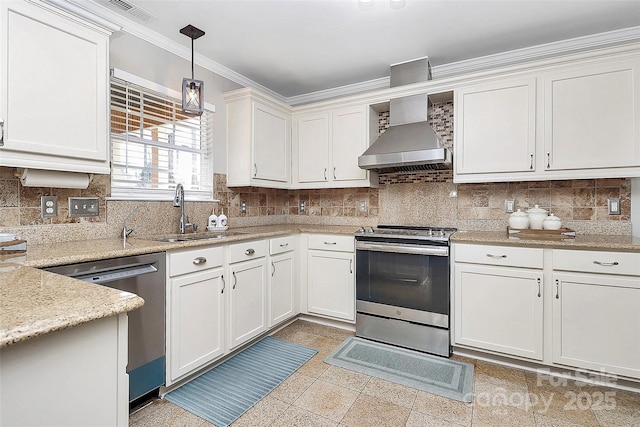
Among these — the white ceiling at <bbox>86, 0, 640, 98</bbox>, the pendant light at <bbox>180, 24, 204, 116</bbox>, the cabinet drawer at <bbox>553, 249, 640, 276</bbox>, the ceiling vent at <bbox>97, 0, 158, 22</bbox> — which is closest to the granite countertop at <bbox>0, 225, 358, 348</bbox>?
the pendant light at <bbox>180, 24, 204, 116</bbox>

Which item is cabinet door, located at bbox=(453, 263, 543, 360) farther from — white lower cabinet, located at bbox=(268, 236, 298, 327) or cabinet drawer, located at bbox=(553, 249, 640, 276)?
white lower cabinet, located at bbox=(268, 236, 298, 327)

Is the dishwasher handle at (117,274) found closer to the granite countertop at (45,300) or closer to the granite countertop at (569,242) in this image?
the granite countertop at (45,300)

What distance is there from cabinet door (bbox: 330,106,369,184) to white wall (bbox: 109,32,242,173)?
3.57 ft

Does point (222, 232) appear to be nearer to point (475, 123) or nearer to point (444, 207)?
point (444, 207)

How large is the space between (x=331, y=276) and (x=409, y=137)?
1.43m

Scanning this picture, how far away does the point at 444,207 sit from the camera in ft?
9.91

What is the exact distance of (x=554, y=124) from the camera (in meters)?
2.35

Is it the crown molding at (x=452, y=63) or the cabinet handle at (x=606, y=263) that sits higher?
the crown molding at (x=452, y=63)

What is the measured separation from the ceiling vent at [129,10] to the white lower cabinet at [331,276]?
2.12 m

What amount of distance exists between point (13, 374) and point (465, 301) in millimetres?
2466

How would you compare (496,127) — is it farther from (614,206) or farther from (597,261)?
(597,261)

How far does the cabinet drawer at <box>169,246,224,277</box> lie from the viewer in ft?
6.32

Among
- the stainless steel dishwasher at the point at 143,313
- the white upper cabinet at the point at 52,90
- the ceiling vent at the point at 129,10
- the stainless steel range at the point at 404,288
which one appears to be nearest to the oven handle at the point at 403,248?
the stainless steel range at the point at 404,288

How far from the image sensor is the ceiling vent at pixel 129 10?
2074mm
